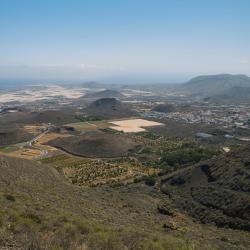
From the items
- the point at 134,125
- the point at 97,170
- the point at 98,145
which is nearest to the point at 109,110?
the point at 134,125

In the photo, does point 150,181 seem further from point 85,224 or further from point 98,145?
point 85,224

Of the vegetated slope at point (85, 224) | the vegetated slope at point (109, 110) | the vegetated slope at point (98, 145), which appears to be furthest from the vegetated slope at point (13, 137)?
the vegetated slope at point (109, 110)

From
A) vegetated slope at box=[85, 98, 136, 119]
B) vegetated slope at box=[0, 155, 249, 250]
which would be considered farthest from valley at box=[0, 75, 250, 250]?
vegetated slope at box=[85, 98, 136, 119]

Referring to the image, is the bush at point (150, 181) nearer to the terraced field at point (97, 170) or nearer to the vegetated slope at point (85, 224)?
the terraced field at point (97, 170)

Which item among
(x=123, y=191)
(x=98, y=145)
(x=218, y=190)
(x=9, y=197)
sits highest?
(x=9, y=197)

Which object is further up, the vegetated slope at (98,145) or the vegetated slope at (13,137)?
the vegetated slope at (98,145)

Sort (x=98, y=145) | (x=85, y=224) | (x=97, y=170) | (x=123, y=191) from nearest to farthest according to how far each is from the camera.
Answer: (x=85, y=224), (x=123, y=191), (x=97, y=170), (x=98, y=145)
